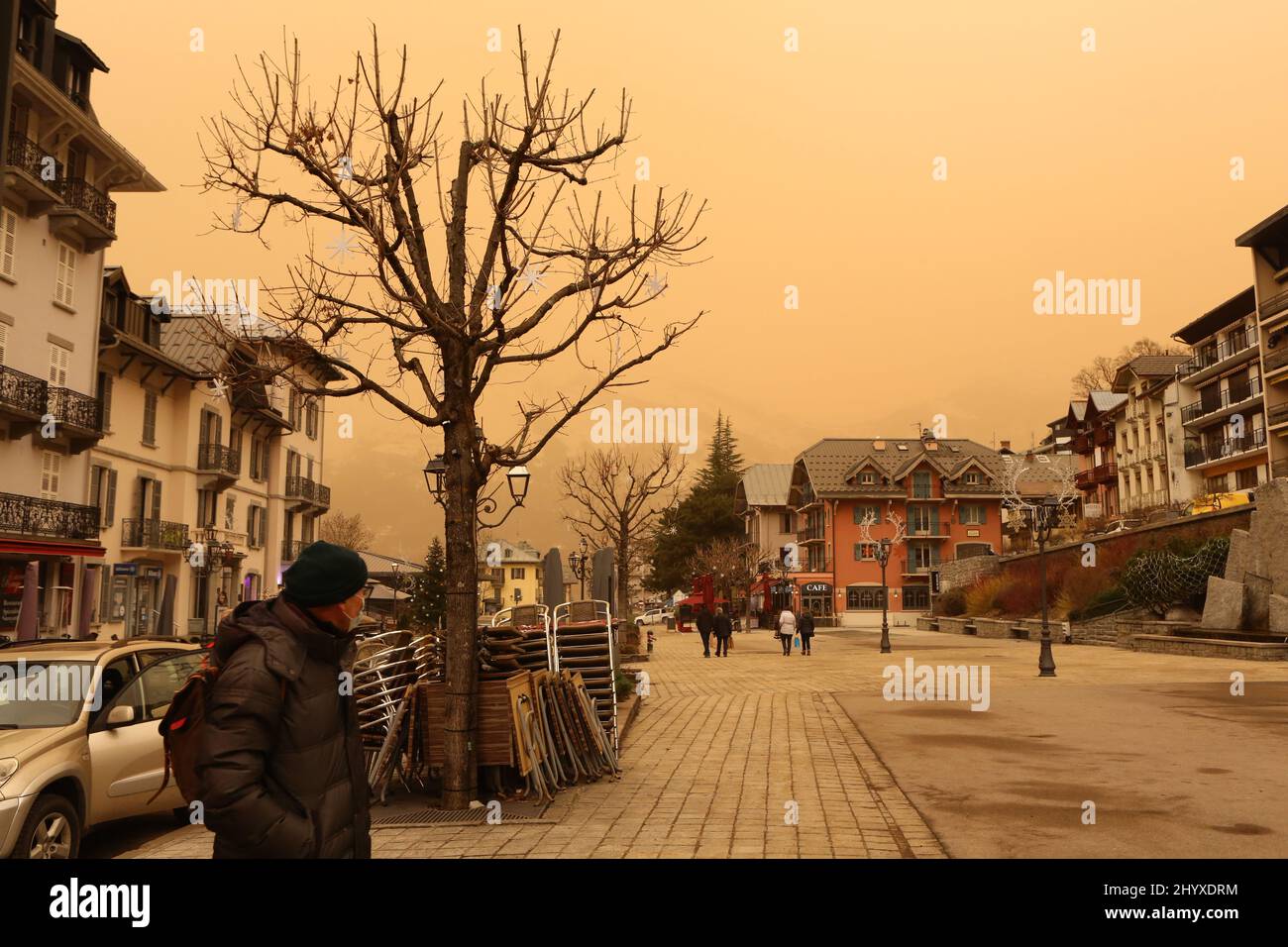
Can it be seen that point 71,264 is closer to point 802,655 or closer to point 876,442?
point 802,655

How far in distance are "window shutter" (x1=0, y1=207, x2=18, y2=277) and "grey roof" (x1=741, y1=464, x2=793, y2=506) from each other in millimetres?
66740

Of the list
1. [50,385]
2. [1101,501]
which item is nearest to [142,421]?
[50,385]

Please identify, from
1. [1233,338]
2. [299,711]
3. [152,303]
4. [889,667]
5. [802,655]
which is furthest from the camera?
[1233,338]

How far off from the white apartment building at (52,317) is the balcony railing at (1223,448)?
183 feet

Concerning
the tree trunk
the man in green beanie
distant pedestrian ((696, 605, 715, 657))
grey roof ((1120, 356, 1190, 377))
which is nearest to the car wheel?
the tree trunk

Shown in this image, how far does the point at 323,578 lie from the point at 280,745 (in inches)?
22.7

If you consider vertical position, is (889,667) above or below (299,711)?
below

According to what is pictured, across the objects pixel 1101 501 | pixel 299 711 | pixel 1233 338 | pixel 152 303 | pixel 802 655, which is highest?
pixel 1233 338

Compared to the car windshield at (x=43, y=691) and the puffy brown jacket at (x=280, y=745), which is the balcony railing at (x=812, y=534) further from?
the puffy brown jacket at (x=280, y=745)

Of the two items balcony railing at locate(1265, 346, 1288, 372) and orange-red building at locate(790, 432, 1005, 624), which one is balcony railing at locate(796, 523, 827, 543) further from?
balcony railing at locate(1265, 346, 1288, 372)
